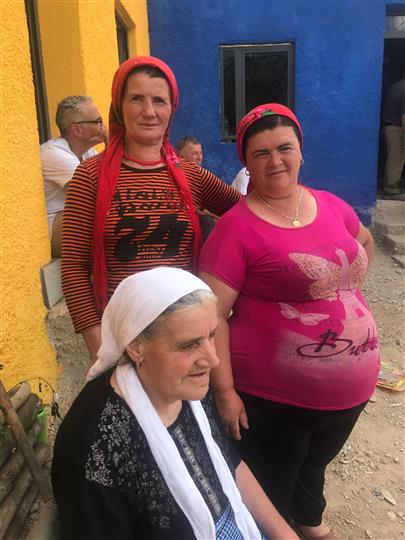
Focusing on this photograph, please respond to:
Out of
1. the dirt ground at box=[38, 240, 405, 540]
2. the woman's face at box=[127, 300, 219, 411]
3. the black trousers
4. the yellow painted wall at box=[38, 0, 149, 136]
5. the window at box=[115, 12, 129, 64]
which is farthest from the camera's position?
the window at box=[115, 12, 129, 64]

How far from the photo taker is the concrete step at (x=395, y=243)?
651 cm

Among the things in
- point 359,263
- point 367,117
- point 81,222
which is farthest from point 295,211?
point 367,117

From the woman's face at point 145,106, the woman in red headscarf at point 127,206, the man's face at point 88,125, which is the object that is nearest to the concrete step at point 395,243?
the man's face at point 88,125

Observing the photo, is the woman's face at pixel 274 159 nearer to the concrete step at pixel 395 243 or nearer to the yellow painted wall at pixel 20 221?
the yellow painted wall at pixel 20 221

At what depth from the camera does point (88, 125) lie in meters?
3.35

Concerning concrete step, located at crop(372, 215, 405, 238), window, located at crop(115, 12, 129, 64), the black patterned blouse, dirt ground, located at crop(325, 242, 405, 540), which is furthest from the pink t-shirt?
concrete step, located at crop(372, 215, 405, 238)

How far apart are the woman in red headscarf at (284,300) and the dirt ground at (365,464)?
0.96m

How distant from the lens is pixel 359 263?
1.80m

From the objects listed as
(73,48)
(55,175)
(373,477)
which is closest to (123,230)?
(55,175)

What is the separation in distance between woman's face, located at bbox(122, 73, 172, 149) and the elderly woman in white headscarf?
2.34ft

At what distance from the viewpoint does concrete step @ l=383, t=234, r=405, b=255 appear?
6512 mm

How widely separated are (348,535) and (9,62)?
113 inches

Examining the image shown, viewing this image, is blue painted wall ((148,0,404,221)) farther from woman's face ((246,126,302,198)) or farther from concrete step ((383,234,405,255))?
woman's face ((246,126,302,198))

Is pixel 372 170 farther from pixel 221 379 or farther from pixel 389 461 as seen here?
pixel 221 379
